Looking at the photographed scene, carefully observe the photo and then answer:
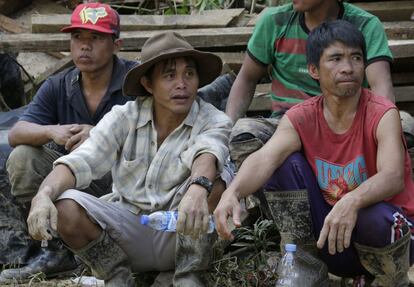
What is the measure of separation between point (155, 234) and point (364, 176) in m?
1.14

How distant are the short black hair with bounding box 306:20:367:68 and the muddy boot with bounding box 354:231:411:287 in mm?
969

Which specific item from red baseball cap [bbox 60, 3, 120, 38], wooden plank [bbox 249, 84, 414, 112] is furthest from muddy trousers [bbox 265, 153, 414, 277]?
wooden plank [bbox 249, 84, 414, 112]

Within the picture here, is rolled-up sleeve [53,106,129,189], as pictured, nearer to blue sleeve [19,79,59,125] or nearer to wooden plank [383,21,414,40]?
blue sleeve [19,79,59,125]

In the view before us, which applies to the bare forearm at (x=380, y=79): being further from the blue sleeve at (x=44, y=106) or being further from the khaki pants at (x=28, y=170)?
the blue sleeve at (x=44, y=106)

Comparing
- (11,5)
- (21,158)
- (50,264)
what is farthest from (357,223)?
(11,5)

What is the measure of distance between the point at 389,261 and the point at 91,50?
240 cm

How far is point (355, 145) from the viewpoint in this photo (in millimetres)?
4215

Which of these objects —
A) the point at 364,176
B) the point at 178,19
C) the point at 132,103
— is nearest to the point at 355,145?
the point at 364,176

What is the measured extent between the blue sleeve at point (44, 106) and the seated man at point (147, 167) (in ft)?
3.05

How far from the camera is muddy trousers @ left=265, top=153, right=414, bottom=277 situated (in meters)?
3.98

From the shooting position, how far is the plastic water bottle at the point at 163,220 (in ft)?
14.3

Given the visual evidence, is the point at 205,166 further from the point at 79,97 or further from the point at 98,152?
the point at 79,97

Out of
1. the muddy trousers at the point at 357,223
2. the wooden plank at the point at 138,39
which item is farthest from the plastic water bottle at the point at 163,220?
the wooden plank at the point at 138,39

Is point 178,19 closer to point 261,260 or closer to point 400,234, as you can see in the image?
point 261,260
